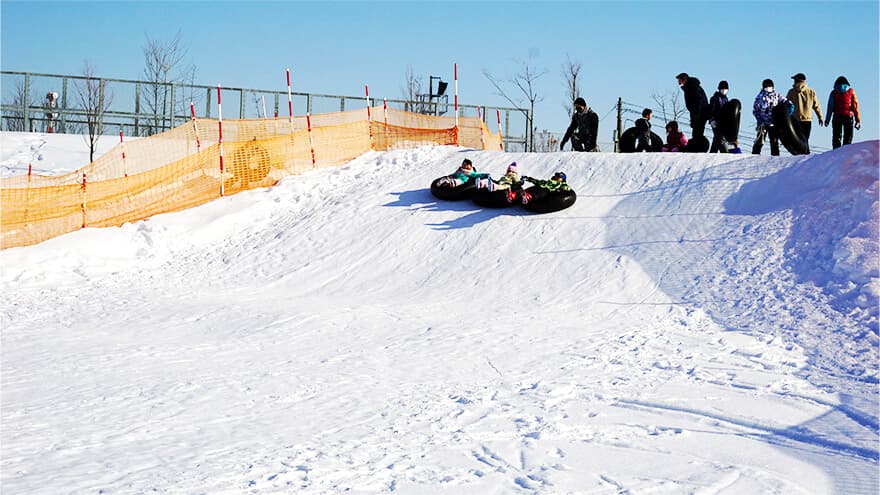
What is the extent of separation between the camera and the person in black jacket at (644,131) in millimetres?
16047

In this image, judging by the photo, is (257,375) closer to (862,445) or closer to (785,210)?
(862,445)

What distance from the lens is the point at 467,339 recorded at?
8.99 metres

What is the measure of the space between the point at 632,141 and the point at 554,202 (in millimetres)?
3987

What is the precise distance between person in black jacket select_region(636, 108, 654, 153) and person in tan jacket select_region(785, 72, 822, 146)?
2.68m

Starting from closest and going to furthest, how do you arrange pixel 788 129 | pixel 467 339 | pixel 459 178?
pixel 467 339 → pixel 788 129 → pixel 459 178

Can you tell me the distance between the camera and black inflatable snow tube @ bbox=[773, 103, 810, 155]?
45.4 feet

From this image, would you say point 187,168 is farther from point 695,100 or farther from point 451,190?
point 695,100

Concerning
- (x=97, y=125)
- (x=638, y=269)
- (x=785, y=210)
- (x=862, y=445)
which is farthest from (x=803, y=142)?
(x=97, y=125)

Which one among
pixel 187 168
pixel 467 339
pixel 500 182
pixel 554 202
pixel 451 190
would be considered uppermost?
pixel 187 168

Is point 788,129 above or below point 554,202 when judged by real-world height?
above

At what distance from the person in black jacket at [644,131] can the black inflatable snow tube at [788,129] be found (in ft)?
8.40

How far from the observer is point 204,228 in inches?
599

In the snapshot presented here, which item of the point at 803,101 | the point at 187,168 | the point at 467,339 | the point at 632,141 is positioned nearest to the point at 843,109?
the point at 803,101

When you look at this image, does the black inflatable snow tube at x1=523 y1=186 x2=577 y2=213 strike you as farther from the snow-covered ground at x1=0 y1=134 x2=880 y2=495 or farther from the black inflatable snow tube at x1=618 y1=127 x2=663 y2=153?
the black inflatable snow tube at x1=618 y1=127 x2=663 y2=153
